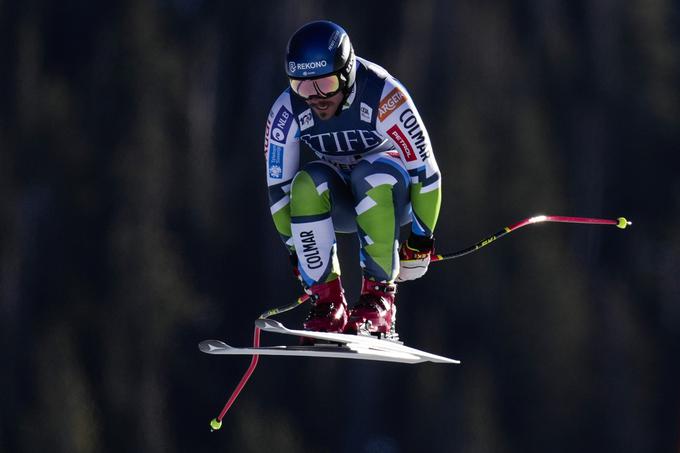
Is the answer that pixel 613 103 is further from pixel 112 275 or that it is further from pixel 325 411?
pixel 112 275

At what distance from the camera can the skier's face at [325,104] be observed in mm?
7156

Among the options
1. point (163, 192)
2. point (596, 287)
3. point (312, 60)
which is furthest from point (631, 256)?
point (312, 60)

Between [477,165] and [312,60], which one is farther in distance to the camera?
[477,165]

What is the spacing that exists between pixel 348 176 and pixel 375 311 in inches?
28.7

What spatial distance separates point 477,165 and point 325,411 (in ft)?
8.71

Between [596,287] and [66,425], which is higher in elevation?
[596,287]

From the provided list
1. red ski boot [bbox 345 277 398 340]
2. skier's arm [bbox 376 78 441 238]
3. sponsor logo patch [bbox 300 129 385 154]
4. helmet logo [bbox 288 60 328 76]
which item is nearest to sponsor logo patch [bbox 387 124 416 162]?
skier's arm [bbox 376 78 441 238]

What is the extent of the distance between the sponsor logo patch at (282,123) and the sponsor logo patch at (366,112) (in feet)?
1.25

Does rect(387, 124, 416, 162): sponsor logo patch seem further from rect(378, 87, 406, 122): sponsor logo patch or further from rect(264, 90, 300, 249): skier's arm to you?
rect(264, 90, 300, 249): skier's arm

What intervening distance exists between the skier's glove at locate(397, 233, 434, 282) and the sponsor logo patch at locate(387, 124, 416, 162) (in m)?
0.50

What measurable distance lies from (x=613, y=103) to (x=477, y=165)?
55.9 inches

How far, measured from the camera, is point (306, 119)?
732 centimetres

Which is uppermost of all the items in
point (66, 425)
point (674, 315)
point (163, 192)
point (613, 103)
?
point (613, 103)

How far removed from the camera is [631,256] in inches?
528
